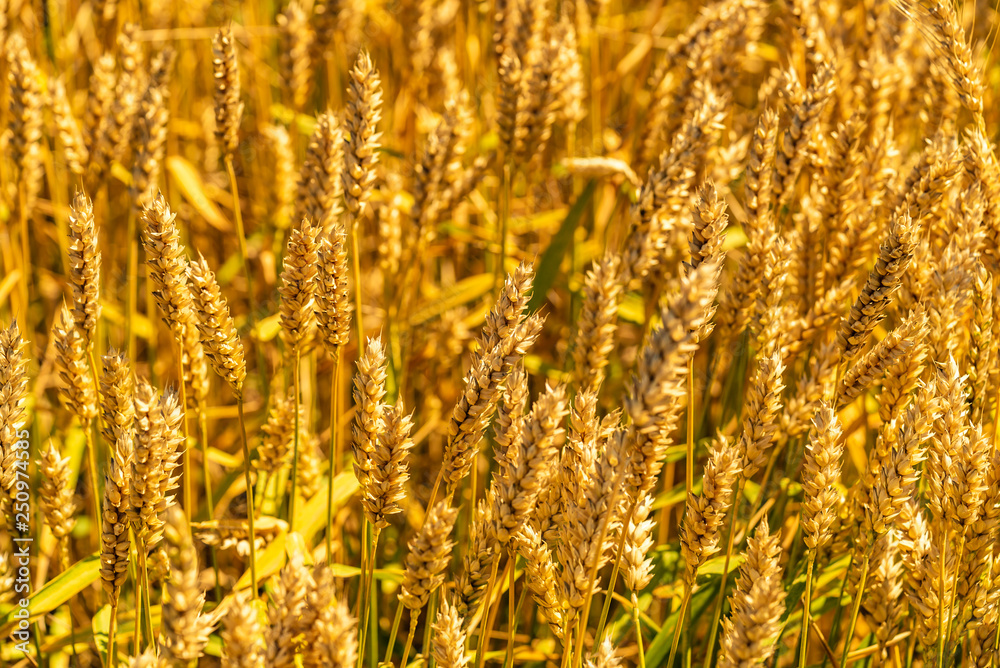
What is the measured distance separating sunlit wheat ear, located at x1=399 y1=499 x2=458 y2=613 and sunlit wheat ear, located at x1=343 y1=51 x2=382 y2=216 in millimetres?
637

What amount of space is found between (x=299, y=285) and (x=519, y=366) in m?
0.35

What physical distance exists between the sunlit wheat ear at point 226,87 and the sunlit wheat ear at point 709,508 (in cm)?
111

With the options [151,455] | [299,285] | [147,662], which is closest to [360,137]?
[299,285]

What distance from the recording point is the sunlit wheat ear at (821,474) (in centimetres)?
112

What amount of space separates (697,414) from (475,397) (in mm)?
1240

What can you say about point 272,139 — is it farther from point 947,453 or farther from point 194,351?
point 947,453

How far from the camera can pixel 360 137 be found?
54.7 inches

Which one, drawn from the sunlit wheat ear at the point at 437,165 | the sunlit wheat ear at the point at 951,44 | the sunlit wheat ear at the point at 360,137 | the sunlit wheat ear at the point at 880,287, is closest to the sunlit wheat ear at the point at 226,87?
the sunlit wheat ear at the point at 360,137

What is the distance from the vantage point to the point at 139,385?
3.48ft

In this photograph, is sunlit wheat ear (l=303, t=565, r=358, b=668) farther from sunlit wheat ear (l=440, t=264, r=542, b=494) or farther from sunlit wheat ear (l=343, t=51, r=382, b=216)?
sunlit wheat ear (l=343, t=51, r=382, b=216)

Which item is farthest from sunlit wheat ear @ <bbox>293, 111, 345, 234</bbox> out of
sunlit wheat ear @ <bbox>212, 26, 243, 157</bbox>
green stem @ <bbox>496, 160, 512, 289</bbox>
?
green stem @ <bbox>496, 160, 512, 289</bbox>

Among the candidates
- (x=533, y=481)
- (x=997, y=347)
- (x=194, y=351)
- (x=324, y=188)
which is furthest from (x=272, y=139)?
(x=997, y=347)

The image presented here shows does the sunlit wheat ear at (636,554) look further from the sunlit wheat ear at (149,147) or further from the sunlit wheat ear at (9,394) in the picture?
→ the sunlit wheat ear at (149,147)

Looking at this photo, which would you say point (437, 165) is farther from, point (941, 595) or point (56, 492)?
point (941, 595)
